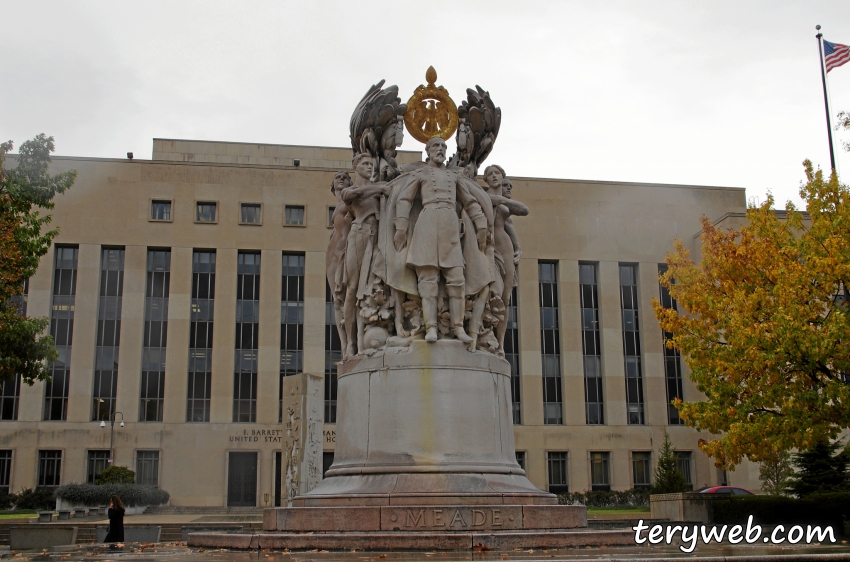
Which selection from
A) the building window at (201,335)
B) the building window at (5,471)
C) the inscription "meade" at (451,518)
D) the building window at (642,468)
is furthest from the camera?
the building window at (642,468)

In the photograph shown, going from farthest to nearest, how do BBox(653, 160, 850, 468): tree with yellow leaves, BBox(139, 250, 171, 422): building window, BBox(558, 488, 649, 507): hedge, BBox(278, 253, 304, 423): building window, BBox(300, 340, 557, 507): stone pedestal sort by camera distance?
BBox(278, 253, 304, 423): building window, BBox(139, 250, 171, 422): building window, BBox(558, 488, 649, 507): hedge, BBox(653, 160, 850, 468): tree with yellow leaves, BBox(300, 340, 557, 507): stone pedestal

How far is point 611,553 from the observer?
919 cm

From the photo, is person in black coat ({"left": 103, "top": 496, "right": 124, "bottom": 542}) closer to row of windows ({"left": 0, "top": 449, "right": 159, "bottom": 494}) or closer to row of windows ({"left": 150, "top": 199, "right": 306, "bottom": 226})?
row of windows ({"left": 0, "top": 449, "right": 159, "bottom": 494})

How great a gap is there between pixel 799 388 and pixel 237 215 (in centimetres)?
3918

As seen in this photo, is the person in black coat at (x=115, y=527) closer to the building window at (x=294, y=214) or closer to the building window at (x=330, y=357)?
the building window at (x=330, y=357)

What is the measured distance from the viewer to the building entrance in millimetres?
51188

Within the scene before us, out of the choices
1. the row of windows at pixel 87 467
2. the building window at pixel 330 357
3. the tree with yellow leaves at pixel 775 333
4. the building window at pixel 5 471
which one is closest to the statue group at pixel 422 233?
the tree with yellow leaves at pixel 775 333

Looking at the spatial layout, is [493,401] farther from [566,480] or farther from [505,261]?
[566,480]

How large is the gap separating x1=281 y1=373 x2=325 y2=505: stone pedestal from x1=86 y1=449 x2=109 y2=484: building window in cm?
2796

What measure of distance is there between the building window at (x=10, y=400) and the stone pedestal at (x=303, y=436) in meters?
30.6

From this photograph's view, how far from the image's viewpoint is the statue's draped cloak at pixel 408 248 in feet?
41.5

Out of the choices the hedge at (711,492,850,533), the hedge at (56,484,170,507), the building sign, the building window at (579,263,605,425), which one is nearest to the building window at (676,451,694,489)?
the building window at (579,263,605,425)

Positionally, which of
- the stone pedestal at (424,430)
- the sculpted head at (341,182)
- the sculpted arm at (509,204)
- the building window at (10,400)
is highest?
the sculpted head at (341,182)

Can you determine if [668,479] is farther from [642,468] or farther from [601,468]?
[642,468]
